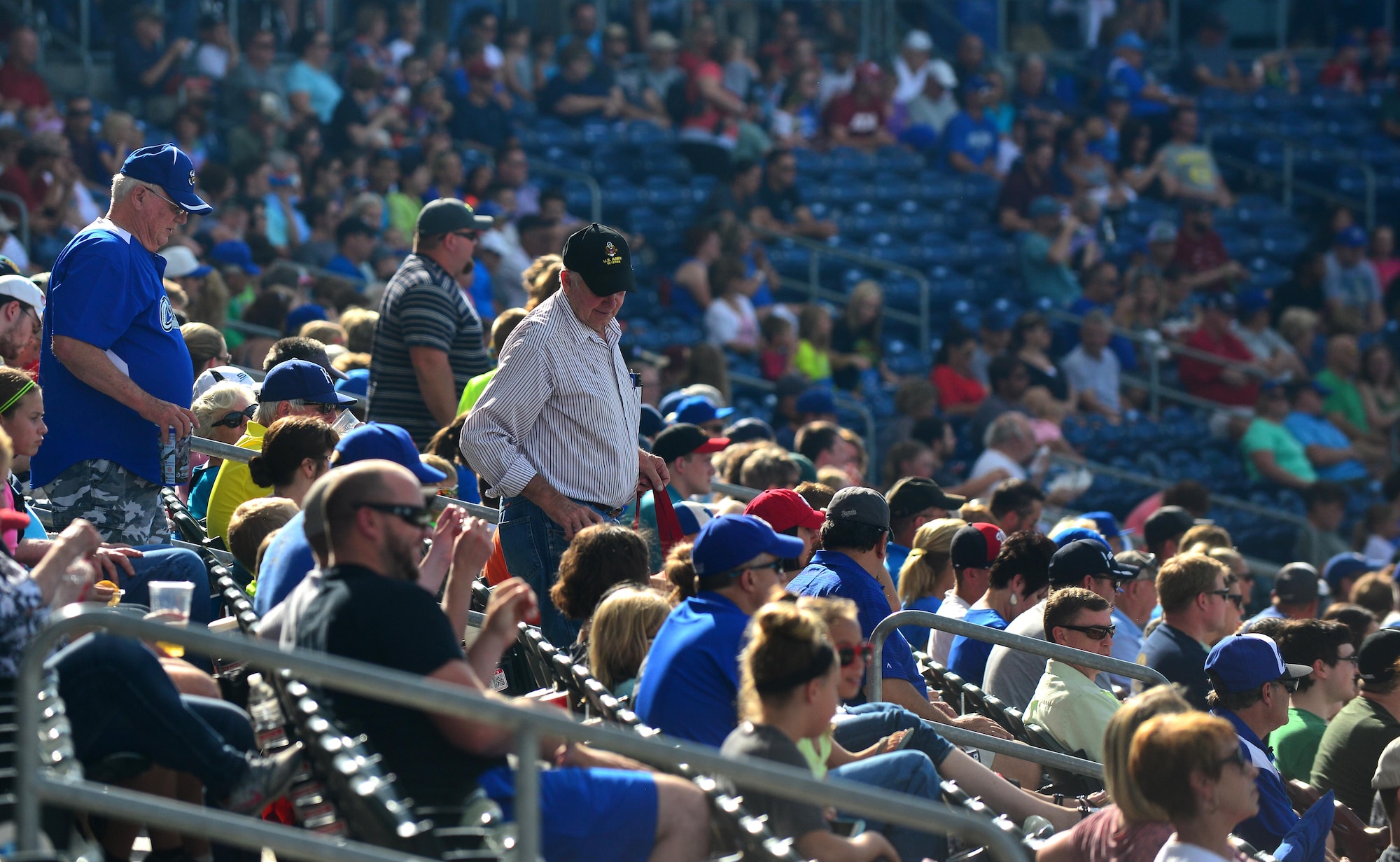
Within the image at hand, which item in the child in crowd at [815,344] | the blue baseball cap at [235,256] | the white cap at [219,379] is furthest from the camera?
the child in crowd at [815,344]

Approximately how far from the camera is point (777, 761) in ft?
13.8

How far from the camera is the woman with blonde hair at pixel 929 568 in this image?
702cm

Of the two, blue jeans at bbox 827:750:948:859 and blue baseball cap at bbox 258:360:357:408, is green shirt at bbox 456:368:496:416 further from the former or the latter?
blue jeans at bbox 827:750:948:859

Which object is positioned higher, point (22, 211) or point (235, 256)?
point (22, 211)

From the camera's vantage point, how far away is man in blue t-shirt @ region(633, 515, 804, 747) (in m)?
4.61

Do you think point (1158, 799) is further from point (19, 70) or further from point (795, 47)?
point (795, 47)

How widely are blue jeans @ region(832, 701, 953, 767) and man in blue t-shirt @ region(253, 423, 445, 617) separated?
4.82 feet

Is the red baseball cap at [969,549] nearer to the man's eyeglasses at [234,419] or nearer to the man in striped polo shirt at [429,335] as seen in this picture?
the man in striped polo shirt at [429,335]

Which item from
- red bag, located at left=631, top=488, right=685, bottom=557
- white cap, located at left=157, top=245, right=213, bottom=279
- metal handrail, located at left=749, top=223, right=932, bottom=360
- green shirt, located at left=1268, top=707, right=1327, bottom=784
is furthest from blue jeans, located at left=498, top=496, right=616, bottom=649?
metal handrail, located at left=749, top=223, right=932, bottom=360

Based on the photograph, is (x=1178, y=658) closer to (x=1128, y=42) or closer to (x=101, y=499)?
(x=101, y=499)

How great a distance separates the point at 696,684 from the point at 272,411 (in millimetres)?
2316

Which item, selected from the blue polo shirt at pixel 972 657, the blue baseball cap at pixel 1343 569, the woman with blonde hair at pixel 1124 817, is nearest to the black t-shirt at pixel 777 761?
the woman with blonde hair at pixel 1124 817

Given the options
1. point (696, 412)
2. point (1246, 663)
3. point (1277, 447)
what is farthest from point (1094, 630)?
point (1277, 447)

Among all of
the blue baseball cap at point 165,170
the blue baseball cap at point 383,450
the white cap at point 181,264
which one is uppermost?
the blue baseball cap at point 165,170
